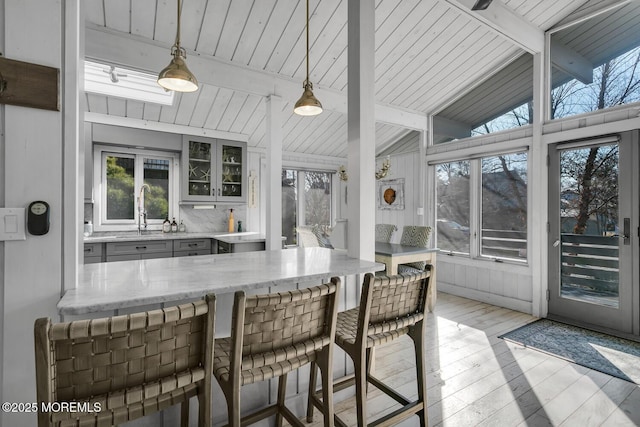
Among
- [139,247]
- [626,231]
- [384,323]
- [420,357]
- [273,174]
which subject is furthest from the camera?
[139,247]

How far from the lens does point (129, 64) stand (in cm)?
286

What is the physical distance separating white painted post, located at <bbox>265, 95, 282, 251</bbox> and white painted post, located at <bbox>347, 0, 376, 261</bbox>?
1569mm

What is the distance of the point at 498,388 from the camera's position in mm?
2250

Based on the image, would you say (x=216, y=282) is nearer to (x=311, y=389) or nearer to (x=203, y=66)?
(x=311, y=389)

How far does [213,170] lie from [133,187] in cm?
116

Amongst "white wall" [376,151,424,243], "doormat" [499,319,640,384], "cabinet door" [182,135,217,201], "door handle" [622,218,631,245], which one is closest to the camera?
"doormat" [499,319,640,384]

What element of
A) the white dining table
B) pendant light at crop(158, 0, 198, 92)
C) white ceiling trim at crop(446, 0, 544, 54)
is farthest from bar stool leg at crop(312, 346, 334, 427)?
white ceiling trim at crop(446, 0, 544, 54)

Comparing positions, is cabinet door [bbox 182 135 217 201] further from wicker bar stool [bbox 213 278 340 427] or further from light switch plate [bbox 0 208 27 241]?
wicker bar stool [bbox 213 278 340 427]

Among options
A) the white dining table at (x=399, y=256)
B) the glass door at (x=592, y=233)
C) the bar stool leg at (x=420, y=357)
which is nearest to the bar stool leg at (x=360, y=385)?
the bar stool leg at (x=420, y=357)

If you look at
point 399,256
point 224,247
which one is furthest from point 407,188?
point 224,247

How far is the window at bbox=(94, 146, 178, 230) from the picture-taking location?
4344 mm

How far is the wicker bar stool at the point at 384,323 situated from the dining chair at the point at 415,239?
8.05 feet

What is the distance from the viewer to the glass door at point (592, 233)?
3.16 m

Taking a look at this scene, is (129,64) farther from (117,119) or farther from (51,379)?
(51,379)
